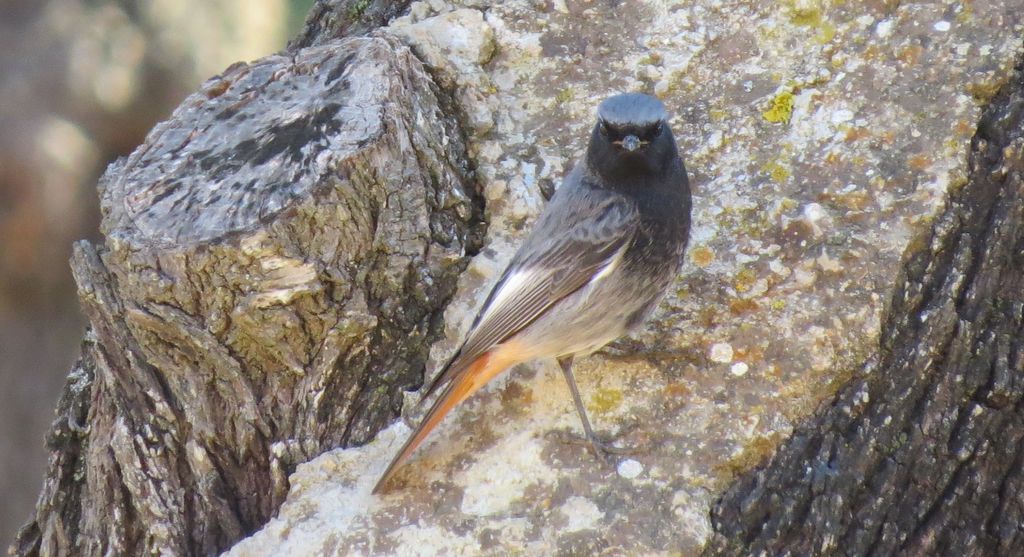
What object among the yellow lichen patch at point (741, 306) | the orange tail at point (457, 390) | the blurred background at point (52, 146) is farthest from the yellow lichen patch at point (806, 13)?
the blurred background at point (52, 146)

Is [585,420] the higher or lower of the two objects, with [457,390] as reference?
lower

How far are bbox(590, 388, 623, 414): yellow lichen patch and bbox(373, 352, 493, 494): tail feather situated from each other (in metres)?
0.32

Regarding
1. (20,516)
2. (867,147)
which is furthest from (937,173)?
(20,516)

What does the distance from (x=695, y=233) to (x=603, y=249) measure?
34 centimetres

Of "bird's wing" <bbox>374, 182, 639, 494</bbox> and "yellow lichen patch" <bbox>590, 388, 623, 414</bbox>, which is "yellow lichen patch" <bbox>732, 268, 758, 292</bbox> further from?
"yellow lichen patch" <bbox>590, 388, 623, 414</bbox>

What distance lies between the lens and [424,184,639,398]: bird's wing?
3.43 metres

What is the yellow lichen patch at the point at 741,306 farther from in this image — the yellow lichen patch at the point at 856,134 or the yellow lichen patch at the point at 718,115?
the yellow lichen patch at the point at 718,115

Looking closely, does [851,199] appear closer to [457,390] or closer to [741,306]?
[741,306]

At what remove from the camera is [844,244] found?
3379mm

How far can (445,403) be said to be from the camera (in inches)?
124

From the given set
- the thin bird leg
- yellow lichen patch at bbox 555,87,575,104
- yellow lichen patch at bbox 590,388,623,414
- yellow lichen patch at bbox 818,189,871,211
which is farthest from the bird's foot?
yellow lichen patch at bbox 555,87,575,104

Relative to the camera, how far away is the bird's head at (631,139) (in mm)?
3486

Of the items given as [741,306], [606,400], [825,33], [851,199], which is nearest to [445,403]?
[606,400]

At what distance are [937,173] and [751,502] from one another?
1.26 metres
